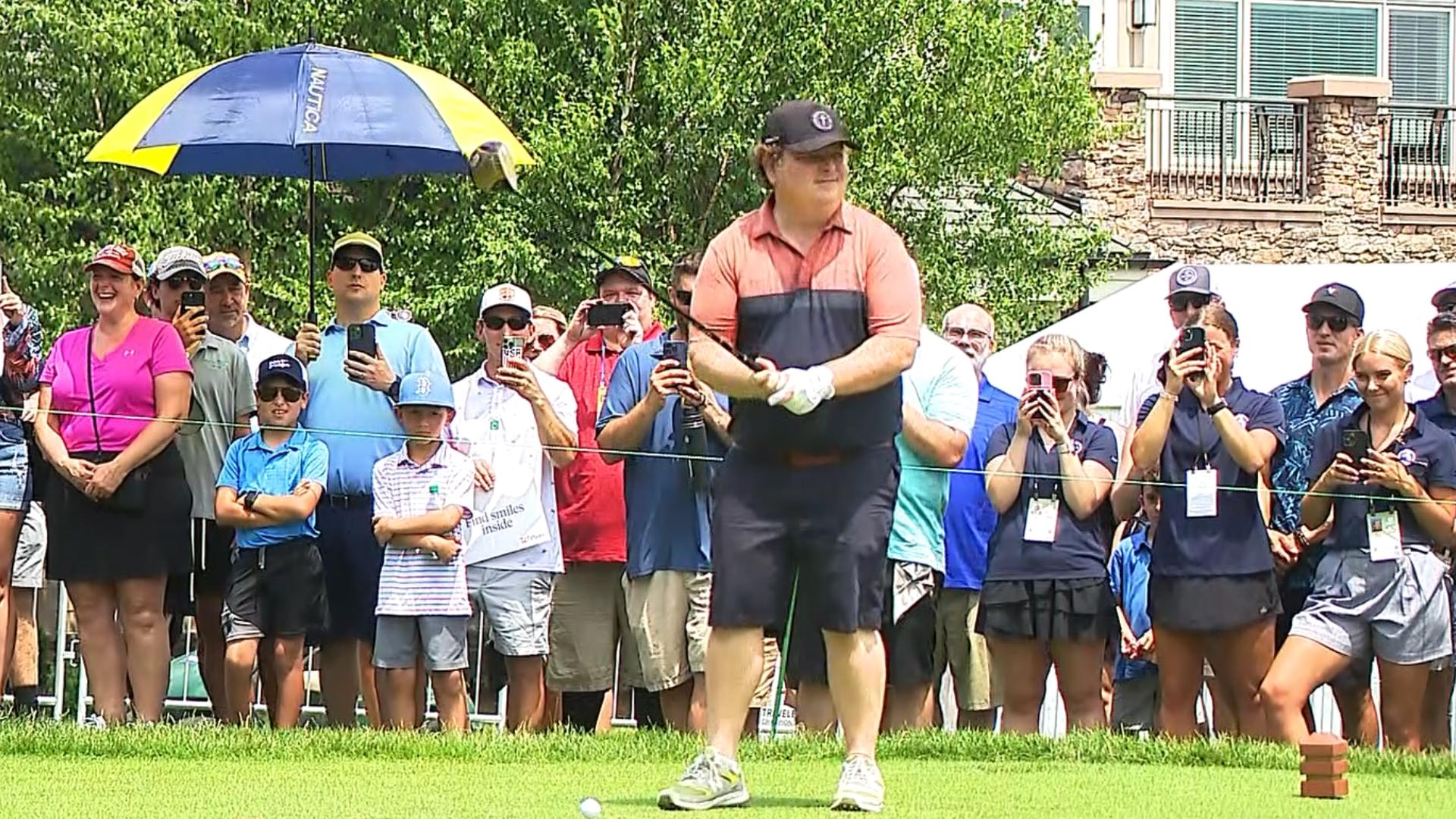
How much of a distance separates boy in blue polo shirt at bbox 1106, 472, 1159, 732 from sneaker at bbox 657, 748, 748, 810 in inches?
Answer: 180

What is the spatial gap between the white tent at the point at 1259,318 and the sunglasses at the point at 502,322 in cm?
465

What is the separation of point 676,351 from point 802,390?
12.0 ft

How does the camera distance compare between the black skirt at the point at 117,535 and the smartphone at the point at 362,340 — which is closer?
the black skirt at the point at 117,535

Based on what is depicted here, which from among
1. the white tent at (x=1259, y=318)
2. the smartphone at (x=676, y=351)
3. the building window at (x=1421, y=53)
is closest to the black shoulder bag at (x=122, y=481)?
the smartphone at (x=676, y=351)

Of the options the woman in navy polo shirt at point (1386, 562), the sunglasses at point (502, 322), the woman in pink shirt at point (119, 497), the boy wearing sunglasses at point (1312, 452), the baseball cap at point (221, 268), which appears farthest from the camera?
the baseball cap at point (221, 268)

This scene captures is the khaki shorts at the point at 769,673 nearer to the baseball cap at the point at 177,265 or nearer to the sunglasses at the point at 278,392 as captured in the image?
the sunglasses at the point at 278,392

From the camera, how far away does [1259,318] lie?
624 inches

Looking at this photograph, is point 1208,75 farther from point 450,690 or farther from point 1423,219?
point 450,690

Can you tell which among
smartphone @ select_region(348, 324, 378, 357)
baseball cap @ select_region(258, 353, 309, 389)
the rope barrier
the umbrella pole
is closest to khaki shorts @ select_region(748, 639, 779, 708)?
the rope barrier

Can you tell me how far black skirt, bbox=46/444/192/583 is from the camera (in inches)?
423

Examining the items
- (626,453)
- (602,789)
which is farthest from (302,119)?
(602,789)

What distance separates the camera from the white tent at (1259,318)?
50.6 feet

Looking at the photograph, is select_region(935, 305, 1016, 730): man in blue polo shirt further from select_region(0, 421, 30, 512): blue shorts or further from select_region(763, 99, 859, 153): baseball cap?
select_region(0, 421, 30, 512): blue shorts

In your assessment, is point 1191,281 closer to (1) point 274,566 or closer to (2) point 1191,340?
(2) point 1191,340
